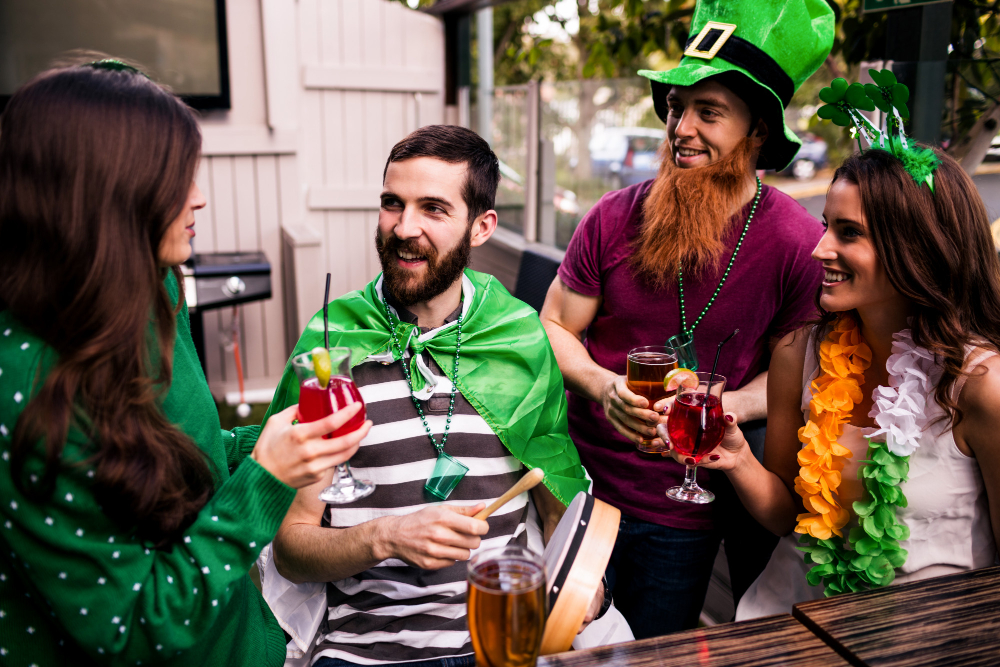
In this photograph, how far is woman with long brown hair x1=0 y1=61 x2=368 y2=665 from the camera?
3.38ft

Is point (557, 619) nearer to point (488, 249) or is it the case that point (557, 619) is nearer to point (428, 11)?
point (488, 249)

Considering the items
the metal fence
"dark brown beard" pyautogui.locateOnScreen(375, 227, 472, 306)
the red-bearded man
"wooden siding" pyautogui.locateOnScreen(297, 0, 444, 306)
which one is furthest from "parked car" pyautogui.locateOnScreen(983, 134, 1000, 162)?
"wooden siding" pyautogui.locateOnScreen(297, 0, 444, 306)

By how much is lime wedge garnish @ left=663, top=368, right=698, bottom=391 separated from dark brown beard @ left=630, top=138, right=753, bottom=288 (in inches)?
19.1

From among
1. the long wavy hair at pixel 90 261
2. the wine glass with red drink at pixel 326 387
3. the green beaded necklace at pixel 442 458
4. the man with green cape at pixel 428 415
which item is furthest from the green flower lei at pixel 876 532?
the long wavy hair at pixel 90 261

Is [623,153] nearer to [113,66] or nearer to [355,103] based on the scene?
[355,103]

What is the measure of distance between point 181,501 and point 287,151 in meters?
4.27

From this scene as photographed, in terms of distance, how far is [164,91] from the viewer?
3.80 feet

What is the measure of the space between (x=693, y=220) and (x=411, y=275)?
0.78m

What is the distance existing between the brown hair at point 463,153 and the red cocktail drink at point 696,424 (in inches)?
28.5

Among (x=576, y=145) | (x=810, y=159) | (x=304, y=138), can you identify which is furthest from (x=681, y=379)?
(x=810, y=159)

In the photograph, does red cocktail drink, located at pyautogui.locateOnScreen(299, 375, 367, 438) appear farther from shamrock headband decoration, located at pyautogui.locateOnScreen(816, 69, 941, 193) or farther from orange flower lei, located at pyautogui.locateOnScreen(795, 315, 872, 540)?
shamrock headband decoration, located at pyautogui.locateOnScreen(816, 69, 941, 193)

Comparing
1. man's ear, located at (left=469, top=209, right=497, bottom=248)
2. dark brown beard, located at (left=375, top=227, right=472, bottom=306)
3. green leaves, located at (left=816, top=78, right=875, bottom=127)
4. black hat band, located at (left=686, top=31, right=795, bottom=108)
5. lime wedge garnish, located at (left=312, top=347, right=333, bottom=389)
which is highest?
black hat band, located at (left=686, top=31, right=795, bottom=108)

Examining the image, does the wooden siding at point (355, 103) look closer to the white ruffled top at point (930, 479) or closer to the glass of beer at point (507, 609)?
the white ruffled top at point (930, 479)

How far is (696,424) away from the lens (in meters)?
1.57
